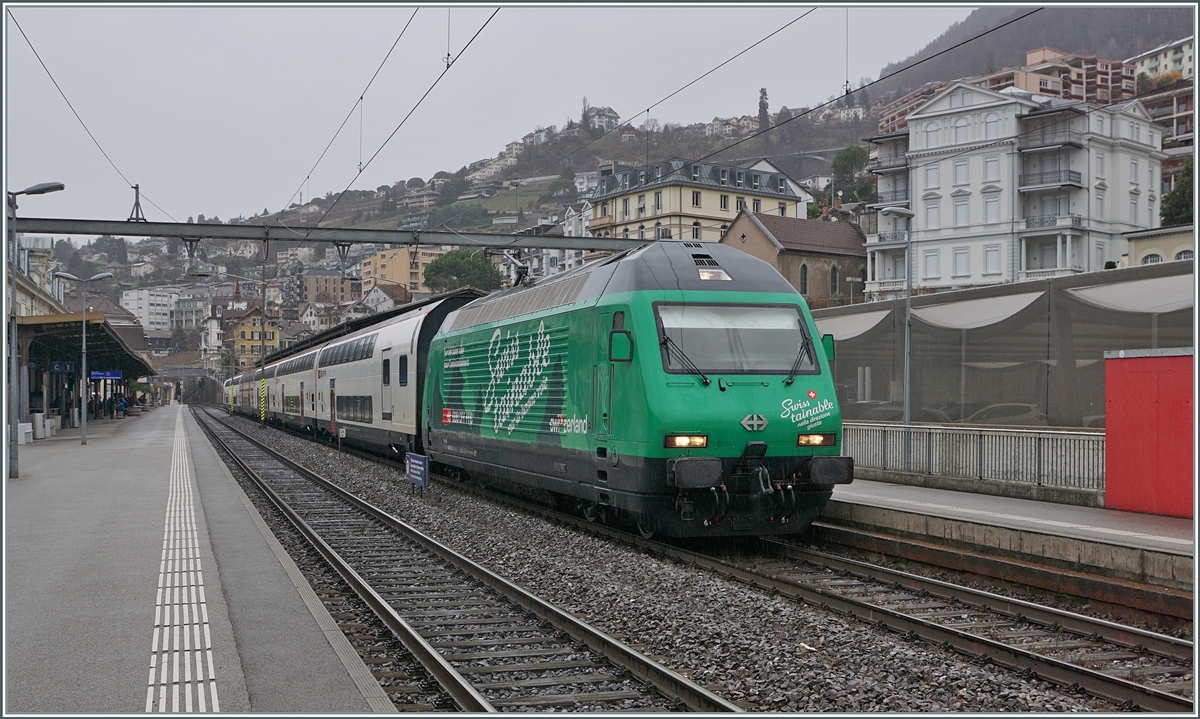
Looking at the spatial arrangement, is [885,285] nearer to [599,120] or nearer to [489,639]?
[489,639]

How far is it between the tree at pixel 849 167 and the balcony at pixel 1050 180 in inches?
2932

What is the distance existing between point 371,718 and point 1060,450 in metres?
13.1

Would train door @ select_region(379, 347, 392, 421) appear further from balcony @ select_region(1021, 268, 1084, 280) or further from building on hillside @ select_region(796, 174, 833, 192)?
building on hillside @ select_region(796, 174, 833, 192)

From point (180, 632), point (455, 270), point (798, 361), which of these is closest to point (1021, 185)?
point (798, 361)

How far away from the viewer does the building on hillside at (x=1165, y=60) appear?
5364 inches

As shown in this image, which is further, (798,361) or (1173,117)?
(1173,117)

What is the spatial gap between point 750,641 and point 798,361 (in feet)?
16.4

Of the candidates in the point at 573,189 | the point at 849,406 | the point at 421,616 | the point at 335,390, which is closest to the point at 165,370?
the point at 573,189

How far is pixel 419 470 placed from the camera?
753 inches

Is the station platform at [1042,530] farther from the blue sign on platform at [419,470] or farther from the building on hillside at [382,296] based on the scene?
the building on hillside at [382,296]

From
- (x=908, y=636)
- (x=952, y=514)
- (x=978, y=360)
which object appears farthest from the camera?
(x=978, y=360)

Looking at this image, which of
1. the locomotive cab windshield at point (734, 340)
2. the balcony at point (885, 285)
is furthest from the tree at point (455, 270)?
the locomotive cab windshield at point (734, 340)

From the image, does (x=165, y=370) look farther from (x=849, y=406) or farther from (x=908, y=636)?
(x=908, y=636)

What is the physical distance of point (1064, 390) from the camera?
18219mm
